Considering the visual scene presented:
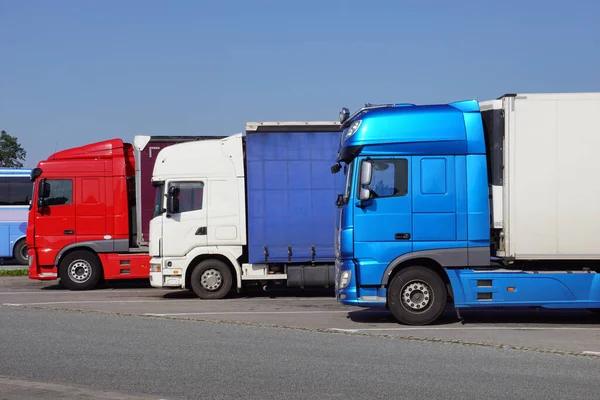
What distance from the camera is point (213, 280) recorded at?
723 inches

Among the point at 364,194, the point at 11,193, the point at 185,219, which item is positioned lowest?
the point at 185,219

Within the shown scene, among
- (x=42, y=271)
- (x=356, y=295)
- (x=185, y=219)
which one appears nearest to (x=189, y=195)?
(x=185, y=219)

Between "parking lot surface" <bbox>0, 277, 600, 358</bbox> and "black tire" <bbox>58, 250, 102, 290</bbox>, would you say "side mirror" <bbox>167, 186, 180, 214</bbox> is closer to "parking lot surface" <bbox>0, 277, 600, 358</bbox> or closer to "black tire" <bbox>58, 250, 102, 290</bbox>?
"parking lot surface" <bbox>0, 277, 600, 358</bbox>

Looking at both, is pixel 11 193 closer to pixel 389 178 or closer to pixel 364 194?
pixel 364 194

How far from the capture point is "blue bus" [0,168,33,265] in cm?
3253

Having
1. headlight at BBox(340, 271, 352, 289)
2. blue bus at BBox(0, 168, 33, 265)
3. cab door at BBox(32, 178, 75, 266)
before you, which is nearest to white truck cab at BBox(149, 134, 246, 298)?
cab door at BBox(32, 178, 75, 266)

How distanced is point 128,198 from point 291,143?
5.07 metres

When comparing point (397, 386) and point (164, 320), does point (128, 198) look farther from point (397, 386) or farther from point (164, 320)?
point (397, 386)

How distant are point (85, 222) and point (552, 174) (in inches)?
459

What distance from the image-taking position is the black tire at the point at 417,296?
13586mm

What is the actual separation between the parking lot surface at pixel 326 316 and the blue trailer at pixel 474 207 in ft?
1.78

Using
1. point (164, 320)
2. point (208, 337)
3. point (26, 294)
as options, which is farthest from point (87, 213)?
point (208, 337)

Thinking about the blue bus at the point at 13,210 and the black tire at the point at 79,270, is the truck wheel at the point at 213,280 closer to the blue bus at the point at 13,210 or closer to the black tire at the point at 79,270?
the black tire at the point at 79,270

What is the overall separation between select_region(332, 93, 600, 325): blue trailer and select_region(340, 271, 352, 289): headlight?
0.07 ft
